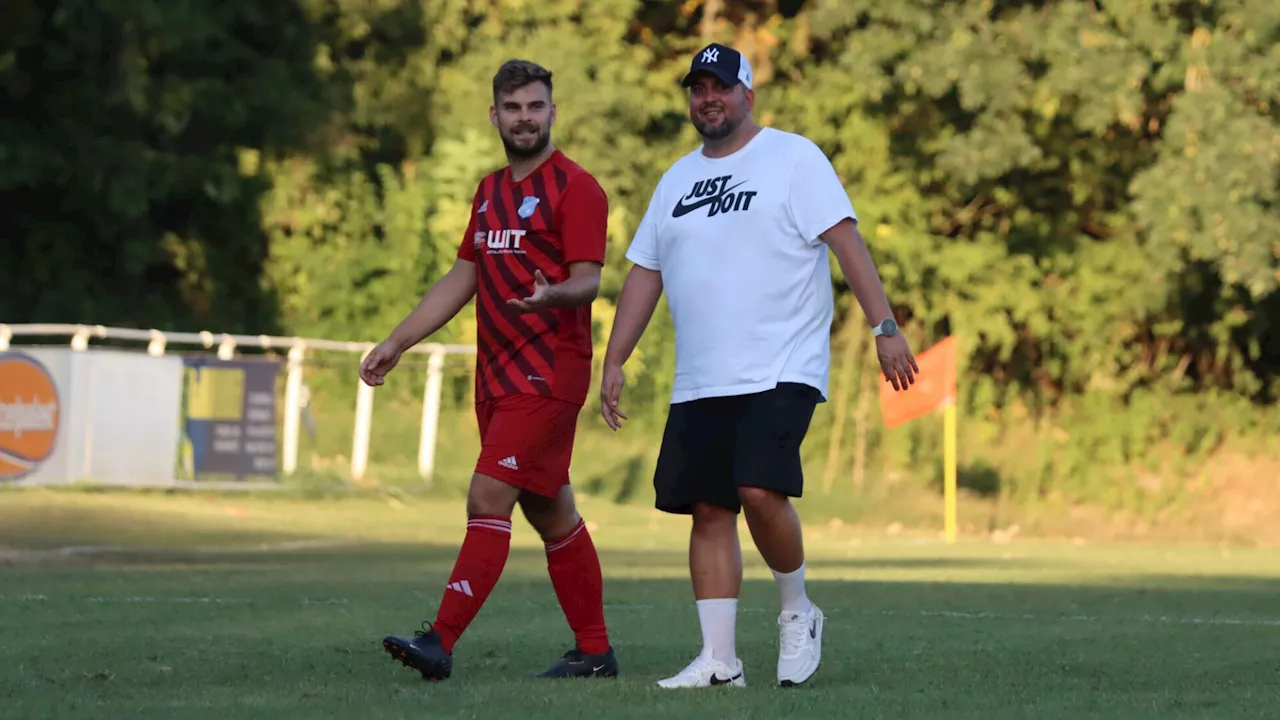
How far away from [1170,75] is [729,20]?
28.1ft

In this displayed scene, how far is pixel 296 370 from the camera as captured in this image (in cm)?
2589

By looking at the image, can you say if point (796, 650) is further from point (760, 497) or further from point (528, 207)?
point (528, 207)

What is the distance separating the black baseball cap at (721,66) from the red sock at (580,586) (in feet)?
5.53

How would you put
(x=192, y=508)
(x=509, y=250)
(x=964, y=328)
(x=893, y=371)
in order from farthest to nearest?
1. (x=964, y=328)
2. (x=192, y=508)
3. (x=509, y=250)
4. (x=893, y=371)

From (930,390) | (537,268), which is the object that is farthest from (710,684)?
(930,390)

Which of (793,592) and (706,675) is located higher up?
(793,592)

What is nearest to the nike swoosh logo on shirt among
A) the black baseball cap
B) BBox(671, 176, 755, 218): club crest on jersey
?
BBox(671, 176, 755, 218): club crest on jersey

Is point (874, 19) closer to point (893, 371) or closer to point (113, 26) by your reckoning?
point (113, 26)

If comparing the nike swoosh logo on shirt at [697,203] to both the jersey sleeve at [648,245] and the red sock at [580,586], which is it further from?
the red sock at [580,586]

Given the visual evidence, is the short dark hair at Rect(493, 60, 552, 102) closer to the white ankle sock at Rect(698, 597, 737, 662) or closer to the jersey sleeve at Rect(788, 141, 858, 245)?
the jersey sleeve at Rect(788, 141, 858, 245)

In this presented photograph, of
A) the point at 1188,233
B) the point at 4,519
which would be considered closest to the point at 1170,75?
the point at 1188,233

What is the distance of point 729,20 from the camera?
34812 mm

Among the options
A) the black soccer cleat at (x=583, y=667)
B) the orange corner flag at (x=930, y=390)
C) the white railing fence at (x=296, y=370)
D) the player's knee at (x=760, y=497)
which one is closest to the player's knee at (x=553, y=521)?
the black soccer cleat at (x=583, y=667)

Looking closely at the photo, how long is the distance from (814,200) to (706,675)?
5.22 feet
